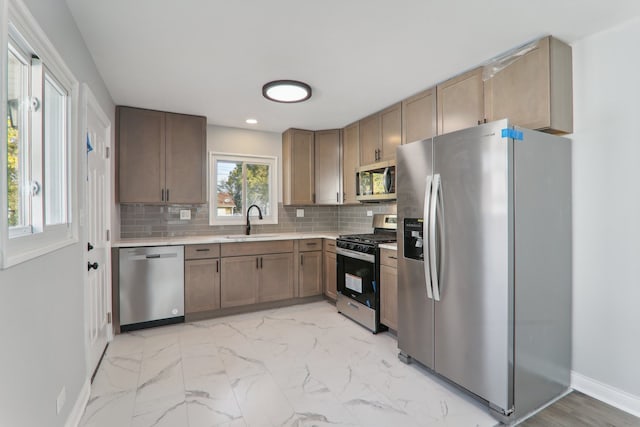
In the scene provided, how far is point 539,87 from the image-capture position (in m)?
2.15

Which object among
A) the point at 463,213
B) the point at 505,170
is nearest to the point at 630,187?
the point at 505,170

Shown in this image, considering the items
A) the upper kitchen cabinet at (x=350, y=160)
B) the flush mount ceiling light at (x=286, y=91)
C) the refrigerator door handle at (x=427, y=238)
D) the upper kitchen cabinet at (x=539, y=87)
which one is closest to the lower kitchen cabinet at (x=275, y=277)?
the upper kitchen cabinet at (x=350, y=160)

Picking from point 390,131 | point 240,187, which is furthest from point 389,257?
point 240,187

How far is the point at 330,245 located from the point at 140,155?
2457mm

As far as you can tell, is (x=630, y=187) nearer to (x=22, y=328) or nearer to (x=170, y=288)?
(x=22, y=328)

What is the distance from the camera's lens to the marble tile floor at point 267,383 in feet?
6.32

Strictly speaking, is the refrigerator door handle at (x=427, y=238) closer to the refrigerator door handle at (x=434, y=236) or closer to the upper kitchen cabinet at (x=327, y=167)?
the refrigerator door handle at (x=434, y=236)

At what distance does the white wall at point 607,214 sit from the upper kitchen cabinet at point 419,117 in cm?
104

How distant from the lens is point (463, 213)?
2.09 metres

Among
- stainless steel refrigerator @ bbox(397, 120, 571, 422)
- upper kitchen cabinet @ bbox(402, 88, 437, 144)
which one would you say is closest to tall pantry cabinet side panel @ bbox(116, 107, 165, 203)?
upper kitchen cabinet @ bbox(402, 88, 437, 144)

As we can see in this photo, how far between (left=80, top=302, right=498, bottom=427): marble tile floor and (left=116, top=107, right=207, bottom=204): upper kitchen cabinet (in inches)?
59.4

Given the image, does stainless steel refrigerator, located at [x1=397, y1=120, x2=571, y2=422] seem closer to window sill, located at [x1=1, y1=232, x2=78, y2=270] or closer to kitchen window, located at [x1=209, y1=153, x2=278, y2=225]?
window sill, located at [x1=1, y1=232, x2=78, y2=270]

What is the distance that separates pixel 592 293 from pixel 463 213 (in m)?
1.07

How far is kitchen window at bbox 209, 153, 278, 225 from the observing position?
14.0 feet
